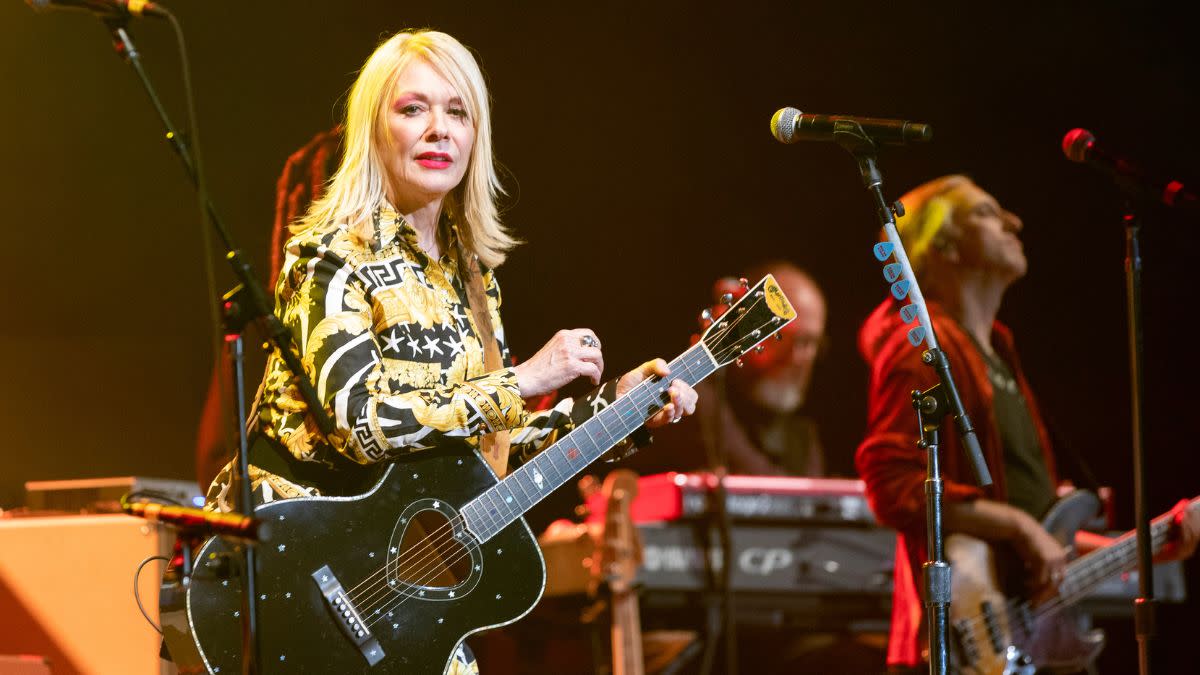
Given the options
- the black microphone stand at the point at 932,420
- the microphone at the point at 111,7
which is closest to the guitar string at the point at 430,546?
the black microphone stand at the point at 932,420

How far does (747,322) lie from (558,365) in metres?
0.57

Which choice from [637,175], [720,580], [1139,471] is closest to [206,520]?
[1139,471]

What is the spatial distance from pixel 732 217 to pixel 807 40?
0.99m

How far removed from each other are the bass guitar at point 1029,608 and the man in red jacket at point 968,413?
2.7 inches

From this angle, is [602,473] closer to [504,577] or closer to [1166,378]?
[1166,378]

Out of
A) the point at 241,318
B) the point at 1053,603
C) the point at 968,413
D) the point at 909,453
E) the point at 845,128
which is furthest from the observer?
the point at 1053,603

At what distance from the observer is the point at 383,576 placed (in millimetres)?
2559

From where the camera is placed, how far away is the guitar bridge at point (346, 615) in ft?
8.23

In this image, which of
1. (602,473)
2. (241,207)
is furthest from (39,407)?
(602,473)

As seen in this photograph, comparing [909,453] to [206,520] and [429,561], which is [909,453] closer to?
[429,561]

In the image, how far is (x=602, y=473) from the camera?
6.18 metres

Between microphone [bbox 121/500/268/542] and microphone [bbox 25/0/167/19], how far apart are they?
90 centimetres

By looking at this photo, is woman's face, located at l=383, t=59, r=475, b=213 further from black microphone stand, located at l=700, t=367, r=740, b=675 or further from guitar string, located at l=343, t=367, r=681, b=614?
black microphone stand, located at l=700, t=367, r=740, b=675

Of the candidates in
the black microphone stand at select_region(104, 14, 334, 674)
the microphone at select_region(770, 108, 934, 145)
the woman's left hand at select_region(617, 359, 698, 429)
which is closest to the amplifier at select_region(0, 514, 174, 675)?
the black microphone stand at select_region(104, 14, 334, 674)
